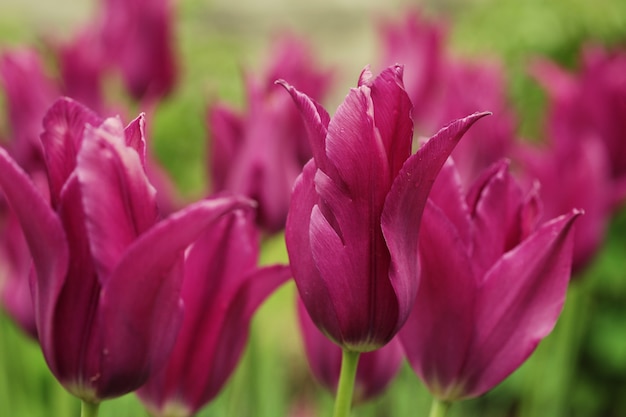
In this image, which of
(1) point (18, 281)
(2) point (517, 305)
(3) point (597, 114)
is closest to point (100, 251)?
(2) point (517, 305)

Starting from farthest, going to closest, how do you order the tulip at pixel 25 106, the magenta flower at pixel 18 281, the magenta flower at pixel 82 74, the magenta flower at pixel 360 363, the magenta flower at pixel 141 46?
the magenta flower at pixel 141 46 → the magenta flower at pixel 82 74 → the tulip at pixel 25 106 → the magenta flower at pixel 18 281 → the magenta flower at pixel 360 363

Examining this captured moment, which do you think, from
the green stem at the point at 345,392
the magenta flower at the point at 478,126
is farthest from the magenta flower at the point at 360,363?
the magenta flower at the point at 478,126

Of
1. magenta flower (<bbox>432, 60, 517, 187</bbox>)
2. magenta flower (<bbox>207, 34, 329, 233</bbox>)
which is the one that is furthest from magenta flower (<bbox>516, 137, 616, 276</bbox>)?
magenta flower (<bbox>207, 34, 329, 233</bbox>)

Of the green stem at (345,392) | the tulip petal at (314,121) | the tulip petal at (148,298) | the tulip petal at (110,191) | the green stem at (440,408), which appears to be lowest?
the green stem at (440,408)

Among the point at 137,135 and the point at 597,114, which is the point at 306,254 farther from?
the point at 597,114

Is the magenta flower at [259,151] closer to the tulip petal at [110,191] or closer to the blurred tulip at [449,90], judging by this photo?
the blurred tulip at [449,90]

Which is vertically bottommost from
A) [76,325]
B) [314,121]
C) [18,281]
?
[18,281]

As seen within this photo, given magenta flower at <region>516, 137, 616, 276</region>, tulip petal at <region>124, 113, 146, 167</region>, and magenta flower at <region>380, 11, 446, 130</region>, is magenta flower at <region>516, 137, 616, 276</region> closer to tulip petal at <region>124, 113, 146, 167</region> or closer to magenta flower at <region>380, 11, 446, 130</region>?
magenta flower at <region>380, 11, 446, 130</region>

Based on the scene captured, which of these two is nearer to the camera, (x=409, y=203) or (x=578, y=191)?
(x=409, y=203)

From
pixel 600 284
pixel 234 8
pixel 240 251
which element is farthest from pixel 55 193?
pixel 234 8
